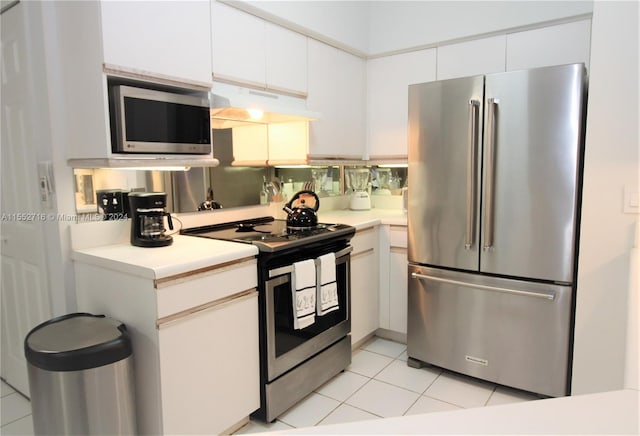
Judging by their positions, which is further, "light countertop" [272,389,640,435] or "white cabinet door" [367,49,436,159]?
"white cabinet door" [367,49,436,159]

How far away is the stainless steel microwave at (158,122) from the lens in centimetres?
192

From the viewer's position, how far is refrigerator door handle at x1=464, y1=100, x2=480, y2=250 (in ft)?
7.97

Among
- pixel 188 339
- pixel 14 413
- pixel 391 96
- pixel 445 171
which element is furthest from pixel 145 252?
pixel 391 96

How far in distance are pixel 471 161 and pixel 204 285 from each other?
1.59 metres

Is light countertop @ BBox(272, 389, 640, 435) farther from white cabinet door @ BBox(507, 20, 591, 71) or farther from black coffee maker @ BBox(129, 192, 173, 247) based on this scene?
white cabinet door @ BBox(507, 20, 591, 71)

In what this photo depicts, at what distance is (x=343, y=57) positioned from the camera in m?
3.34

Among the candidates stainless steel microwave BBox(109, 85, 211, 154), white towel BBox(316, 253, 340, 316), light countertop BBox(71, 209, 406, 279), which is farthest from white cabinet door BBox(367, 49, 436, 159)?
light countertop BBox(71, 209, 406, 279)

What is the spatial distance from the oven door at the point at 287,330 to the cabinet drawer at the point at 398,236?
54 cm

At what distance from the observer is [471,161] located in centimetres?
246

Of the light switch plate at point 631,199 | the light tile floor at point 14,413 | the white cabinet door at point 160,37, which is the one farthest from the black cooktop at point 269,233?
the light switch plate at point 631,199

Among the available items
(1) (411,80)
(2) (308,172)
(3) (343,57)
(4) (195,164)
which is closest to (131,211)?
(4) (195,164)

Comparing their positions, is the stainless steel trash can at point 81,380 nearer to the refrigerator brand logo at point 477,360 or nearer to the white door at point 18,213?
the white door at point 18,213

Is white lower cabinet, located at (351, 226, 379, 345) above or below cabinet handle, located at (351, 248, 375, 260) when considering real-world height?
below

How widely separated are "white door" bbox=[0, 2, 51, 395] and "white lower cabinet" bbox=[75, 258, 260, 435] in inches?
15.6
